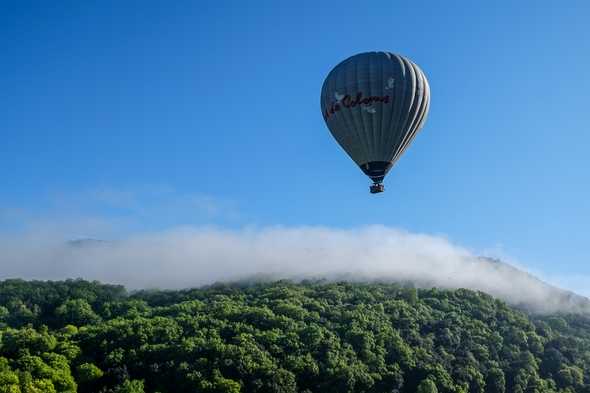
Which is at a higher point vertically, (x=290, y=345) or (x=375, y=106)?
(x=375, y=106)

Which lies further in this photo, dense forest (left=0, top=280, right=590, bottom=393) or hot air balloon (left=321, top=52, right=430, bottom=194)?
dense forest (left=0, top=280, right=590, bottom=393)

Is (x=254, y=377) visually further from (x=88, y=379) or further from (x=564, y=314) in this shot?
(x=564, y=314)

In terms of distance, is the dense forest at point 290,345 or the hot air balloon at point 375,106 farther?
the dense forest at point 290,345

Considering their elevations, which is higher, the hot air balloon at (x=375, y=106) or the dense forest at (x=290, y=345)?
the hot air balloon at (x=375, y=106)

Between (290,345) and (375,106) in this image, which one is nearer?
(375,106)

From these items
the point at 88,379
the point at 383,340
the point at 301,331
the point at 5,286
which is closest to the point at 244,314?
the point at 301,331
